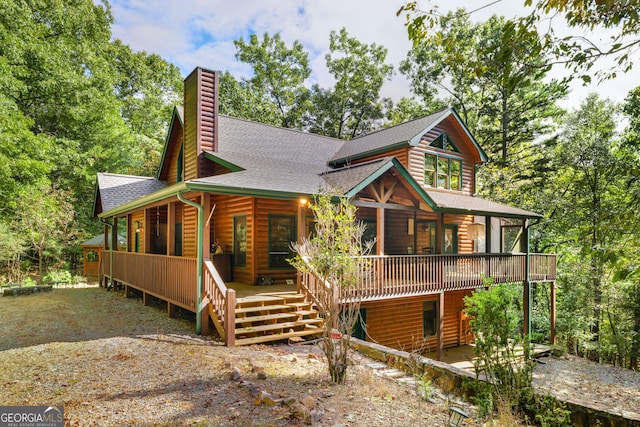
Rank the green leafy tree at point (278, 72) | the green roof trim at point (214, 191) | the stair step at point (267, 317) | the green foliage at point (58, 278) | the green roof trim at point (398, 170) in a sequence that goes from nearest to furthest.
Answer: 1. the stair step at point (267, 317)
2. the green roof trim at point (214, 191)
3. the green roof trim at point (398, 170)
4. the green foliage at point (58, 278)
5. the green leafy tree at point (278, 72)

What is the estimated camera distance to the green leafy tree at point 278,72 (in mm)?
32500

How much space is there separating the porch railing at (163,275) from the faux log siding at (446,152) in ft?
29.7

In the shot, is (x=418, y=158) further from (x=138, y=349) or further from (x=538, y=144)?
(x=538, y=144)

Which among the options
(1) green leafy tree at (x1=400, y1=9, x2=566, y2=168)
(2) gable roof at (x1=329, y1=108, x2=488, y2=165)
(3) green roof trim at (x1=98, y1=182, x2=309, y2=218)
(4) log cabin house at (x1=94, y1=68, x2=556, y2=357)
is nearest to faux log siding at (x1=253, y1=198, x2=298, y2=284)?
(4) log cabin house at (x1=94, y1=68, x2=556, y2=357)

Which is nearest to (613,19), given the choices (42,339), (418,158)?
(418,158)

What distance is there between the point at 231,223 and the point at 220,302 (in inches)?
196

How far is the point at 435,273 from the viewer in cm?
1132

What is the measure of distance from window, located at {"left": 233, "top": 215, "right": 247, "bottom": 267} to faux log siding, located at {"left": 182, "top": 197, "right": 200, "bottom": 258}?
1821 mm

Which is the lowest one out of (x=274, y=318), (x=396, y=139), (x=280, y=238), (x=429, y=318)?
(x=429, y=318)

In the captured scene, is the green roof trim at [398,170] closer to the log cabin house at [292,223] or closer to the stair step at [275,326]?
the log cabin house at [292,223]

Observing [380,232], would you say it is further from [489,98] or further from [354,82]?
[354,82]

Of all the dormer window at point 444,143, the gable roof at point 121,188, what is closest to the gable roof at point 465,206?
the dormer window at point 444,143

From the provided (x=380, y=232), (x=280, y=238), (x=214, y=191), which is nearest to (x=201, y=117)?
(x=280, y=238)

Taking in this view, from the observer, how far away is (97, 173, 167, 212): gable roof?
16.4 metres
